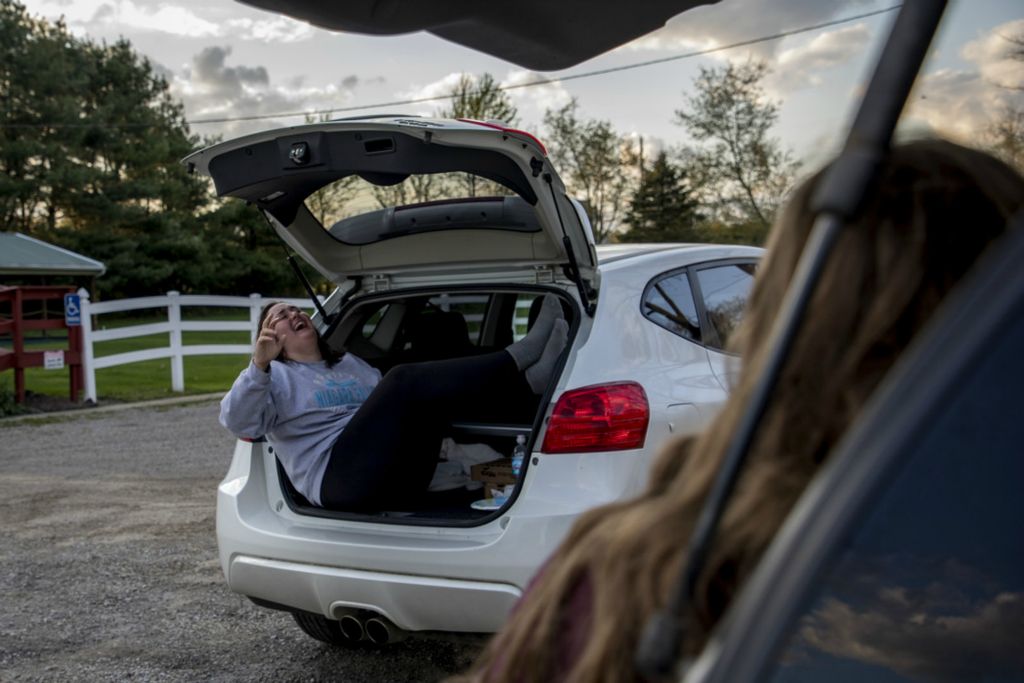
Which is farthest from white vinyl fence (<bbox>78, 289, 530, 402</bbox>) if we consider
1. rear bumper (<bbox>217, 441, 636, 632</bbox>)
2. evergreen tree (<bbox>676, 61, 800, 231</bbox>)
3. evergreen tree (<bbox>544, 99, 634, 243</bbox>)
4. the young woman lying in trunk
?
evergreen tree (<bbox>676, 61, 800, 231</bbox>)

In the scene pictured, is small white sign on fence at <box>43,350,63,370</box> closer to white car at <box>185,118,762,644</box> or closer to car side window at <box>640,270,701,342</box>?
white car at <box>185,118,762,644</box>

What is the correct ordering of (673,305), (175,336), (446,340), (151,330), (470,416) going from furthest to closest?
(151,330)
(175,336)
(446,340)
(470,416)
(673,305)

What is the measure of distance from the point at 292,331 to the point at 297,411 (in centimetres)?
41

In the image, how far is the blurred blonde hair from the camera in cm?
103

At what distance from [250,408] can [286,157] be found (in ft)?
3.60

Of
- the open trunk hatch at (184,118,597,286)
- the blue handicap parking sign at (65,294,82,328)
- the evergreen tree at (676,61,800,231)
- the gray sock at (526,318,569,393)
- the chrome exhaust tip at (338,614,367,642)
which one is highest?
the evergreen tree at (676,61,800,231)

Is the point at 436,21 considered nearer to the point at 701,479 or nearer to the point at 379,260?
the point at 701,479

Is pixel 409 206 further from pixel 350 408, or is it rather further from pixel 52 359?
pixel 52 359

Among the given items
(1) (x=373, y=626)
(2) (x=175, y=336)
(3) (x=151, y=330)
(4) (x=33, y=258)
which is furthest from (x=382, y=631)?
(4) (x=33, y=258)

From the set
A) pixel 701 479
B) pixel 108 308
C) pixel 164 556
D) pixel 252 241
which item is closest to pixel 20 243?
pixel 252 241

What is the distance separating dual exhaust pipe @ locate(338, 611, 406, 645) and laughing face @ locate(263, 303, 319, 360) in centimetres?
127

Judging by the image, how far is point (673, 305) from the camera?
4164 mm

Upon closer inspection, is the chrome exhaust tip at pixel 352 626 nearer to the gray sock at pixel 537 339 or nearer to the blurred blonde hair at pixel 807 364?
the gray sock at pixel 537 339

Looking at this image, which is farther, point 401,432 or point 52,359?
point 52,359
